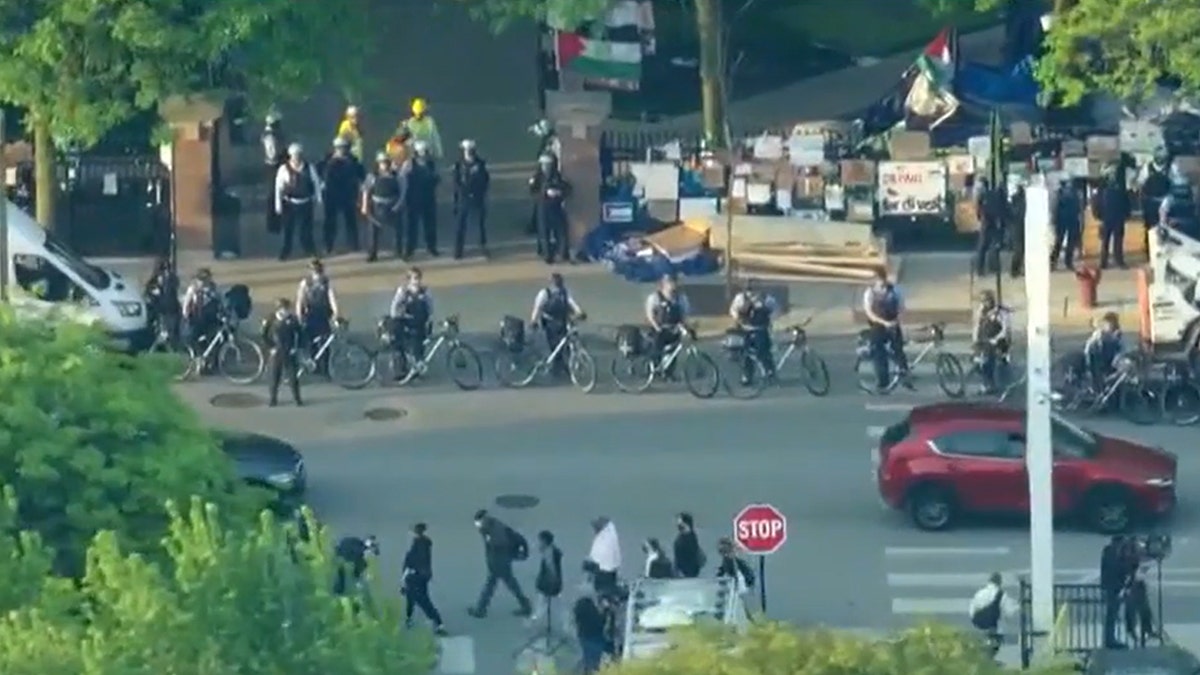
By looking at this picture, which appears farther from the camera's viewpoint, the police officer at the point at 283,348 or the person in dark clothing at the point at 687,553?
the police officer at the point at 283,348

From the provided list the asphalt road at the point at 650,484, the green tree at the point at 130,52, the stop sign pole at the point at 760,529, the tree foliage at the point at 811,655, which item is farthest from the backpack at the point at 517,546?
the tree foliage at the point at 811,655

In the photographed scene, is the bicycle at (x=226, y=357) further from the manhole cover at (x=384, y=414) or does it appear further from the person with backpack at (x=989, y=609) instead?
the person with backpack at (x=989, y=609)

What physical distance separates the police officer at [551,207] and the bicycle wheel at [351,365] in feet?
17.5

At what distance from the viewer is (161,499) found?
32.0 metres

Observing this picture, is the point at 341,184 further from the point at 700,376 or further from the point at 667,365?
the point at 700,376

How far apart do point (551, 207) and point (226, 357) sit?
5.99 metres

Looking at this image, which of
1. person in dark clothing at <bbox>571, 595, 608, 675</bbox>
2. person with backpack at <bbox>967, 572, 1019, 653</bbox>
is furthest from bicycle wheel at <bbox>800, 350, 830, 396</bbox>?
person in dark clothing at <bbox>571, 595, 608, 675</bbox>

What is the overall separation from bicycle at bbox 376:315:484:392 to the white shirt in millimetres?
4659

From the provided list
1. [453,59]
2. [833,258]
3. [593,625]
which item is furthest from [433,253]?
[593,625]

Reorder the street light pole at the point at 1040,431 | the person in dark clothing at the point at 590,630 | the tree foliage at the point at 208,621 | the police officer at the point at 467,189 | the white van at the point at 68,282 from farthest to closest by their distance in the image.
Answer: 1. the police officer at the point at 467,189
2. the white van at the point at 68,282
3. the person in dark clothing at the point at 590,630
4. the street light pole at the point at 1040,431
5. the tree foliage at the point at 208,621

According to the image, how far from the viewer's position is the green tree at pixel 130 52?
4706cm

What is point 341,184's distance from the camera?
50.6m

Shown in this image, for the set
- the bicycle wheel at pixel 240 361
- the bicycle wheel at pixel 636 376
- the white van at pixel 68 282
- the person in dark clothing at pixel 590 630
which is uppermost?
the white van at pixel 68 282

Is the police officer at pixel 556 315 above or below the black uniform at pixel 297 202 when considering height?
below
